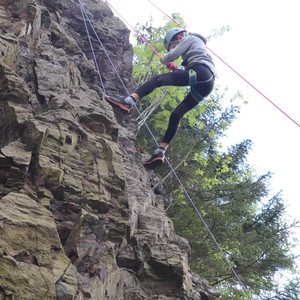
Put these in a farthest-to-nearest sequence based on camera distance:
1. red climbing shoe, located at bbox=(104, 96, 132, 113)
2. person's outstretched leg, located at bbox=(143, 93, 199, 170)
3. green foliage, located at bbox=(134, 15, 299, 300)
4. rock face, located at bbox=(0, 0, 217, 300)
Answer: green foliage, located at bbox=(134, 15, 299, 300)
person's outstretched leg, located at bbox=(143, 93, 199, 170)
red climbing shoe, located at bbox=(104, 96, 132, 113)
rock face, located at bbox=(0, 0, 217, 300)

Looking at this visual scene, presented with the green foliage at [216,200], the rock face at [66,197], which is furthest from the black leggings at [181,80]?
the green foliage at [216,200]

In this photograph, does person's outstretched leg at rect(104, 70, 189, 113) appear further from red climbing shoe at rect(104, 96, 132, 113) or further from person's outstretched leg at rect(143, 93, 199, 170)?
person's outstretched leg at rect(143, 93, 199, 170)

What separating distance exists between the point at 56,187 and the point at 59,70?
3.18 m

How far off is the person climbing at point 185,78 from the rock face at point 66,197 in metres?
0.66

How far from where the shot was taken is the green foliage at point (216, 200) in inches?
452

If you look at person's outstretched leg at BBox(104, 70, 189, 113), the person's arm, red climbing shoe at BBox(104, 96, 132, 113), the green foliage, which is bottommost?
the green foliage

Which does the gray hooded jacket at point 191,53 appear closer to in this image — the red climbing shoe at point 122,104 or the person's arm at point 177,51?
the person's arm at point 177,51

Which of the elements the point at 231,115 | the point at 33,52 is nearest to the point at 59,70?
the point at 33,52

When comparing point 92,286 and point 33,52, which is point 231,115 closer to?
point 33,52

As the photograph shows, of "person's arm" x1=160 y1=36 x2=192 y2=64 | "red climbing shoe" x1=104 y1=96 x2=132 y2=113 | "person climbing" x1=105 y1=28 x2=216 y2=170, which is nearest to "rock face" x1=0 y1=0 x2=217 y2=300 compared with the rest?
"red climbing shoe" x1=104 y1=96 x2=132 y2=113

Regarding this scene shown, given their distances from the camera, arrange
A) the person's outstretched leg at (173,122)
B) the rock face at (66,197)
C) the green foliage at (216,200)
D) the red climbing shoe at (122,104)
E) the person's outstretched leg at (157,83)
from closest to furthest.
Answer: the rock face at (66,197) < the person's outstretched leg at (157,83) < the red climbing shoe at (122,104) < the person's outstretched leg at (173,122) < the green foliage at (216,200)

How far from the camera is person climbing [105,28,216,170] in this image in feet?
22.9

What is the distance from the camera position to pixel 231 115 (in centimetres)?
1559

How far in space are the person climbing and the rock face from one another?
657 mm
